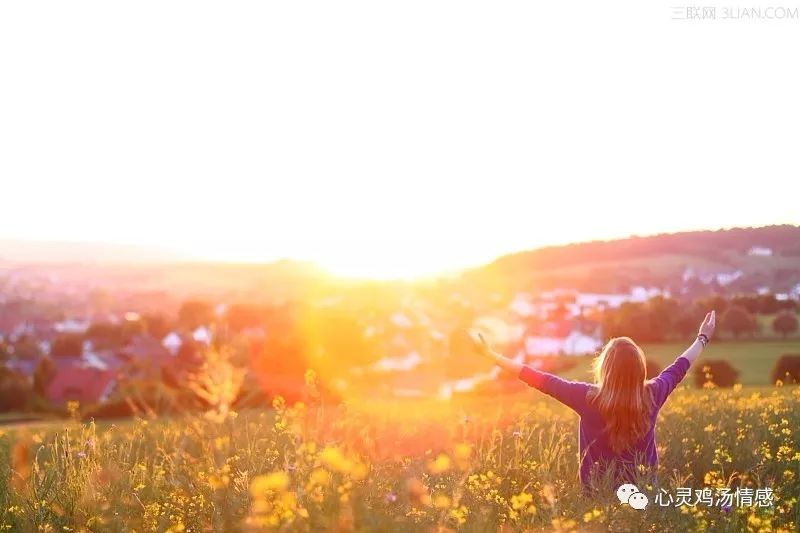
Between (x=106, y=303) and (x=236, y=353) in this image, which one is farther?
(x=106, y=303)

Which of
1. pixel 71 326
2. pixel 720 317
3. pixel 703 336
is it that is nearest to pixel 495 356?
pixel 703 336

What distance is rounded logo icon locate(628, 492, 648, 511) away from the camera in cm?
458

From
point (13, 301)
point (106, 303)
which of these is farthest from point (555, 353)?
point (13, 301)

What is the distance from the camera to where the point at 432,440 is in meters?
8.12

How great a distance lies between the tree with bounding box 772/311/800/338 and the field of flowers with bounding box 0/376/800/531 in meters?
28.8

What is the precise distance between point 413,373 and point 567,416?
84.5 ft

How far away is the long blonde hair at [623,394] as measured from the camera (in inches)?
208

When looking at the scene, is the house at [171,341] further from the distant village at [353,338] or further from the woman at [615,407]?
the woman at [615,407]

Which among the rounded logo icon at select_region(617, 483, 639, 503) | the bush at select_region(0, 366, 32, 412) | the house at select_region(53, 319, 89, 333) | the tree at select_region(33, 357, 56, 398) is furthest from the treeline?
the house at select_region(53, 319, 89, 333)

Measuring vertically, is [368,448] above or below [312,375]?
below

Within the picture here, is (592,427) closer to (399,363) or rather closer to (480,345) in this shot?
(480,345)

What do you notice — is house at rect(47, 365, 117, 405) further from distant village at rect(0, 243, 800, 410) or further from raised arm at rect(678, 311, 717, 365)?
raised arm at rect(678, 311, 717, 365)

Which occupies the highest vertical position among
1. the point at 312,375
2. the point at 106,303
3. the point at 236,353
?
the point at 236,353

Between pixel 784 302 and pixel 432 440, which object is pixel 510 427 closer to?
pixel 432 440
